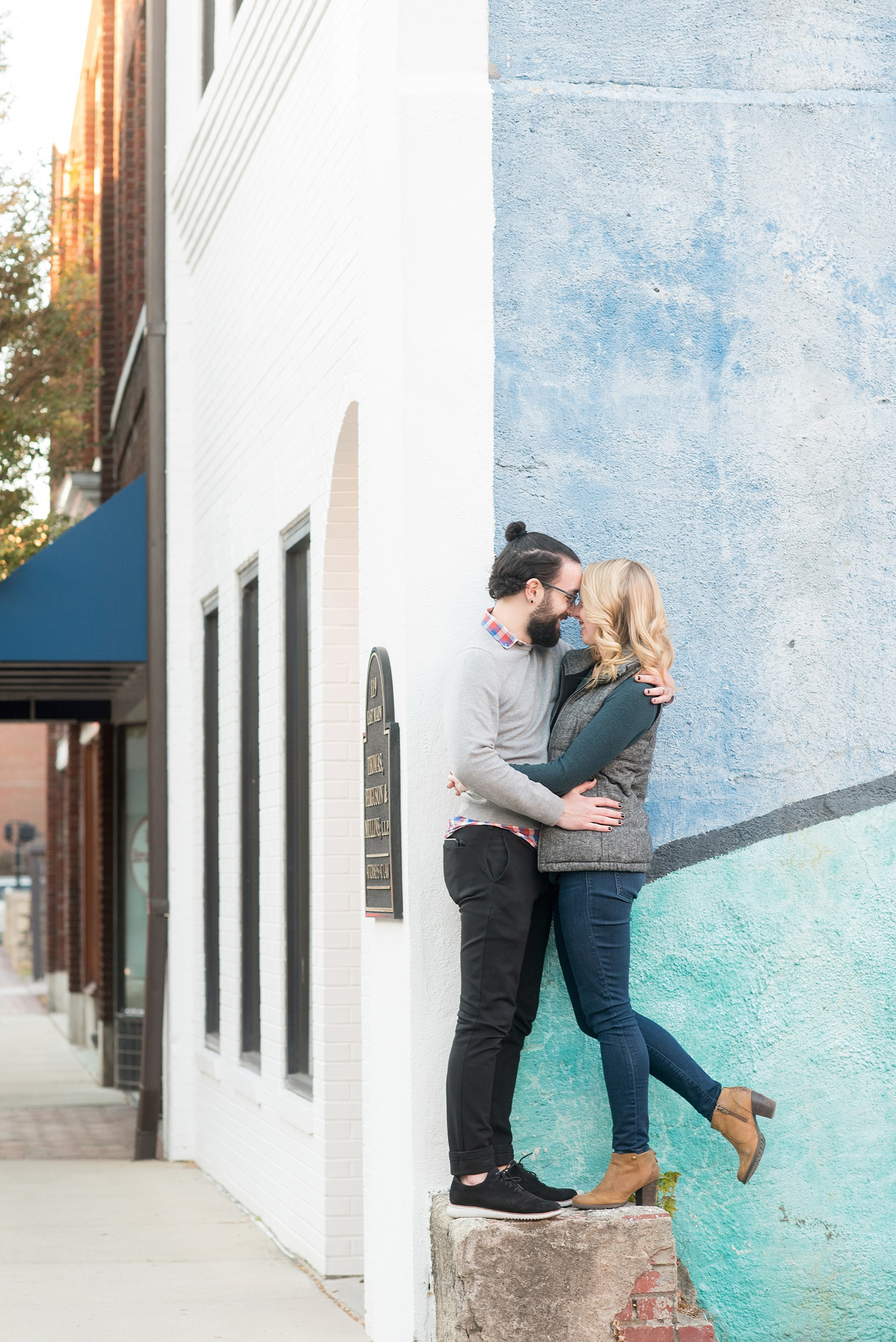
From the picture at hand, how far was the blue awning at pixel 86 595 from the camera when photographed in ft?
32.8

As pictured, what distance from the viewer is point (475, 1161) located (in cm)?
508

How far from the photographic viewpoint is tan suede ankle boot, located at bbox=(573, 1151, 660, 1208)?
5078mm

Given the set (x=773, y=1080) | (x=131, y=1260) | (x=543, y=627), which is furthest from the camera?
(x=131, y=1260)

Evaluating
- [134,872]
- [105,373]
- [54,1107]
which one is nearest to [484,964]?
[54,1107]

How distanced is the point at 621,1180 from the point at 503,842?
3.46ft

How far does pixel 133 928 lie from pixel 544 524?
31.1 ft

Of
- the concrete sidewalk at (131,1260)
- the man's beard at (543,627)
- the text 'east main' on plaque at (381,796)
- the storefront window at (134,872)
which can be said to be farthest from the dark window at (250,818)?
the storefront window at (134,872)

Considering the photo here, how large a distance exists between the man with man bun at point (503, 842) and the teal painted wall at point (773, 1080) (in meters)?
0.25

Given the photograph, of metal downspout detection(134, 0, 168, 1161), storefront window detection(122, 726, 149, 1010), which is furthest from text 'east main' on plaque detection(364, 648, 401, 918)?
storefront window detection(122, 726, 149, 1010)

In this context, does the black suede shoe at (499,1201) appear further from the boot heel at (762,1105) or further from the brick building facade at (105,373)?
the brick building facade at (105,373)

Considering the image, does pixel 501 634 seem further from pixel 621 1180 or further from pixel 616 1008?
pixel 621 1180

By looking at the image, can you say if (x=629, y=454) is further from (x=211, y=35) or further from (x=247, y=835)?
(x=211, y=35)

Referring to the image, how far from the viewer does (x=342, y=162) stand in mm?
6703

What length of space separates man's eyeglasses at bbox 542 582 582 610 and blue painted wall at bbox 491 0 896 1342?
1.22 ft
